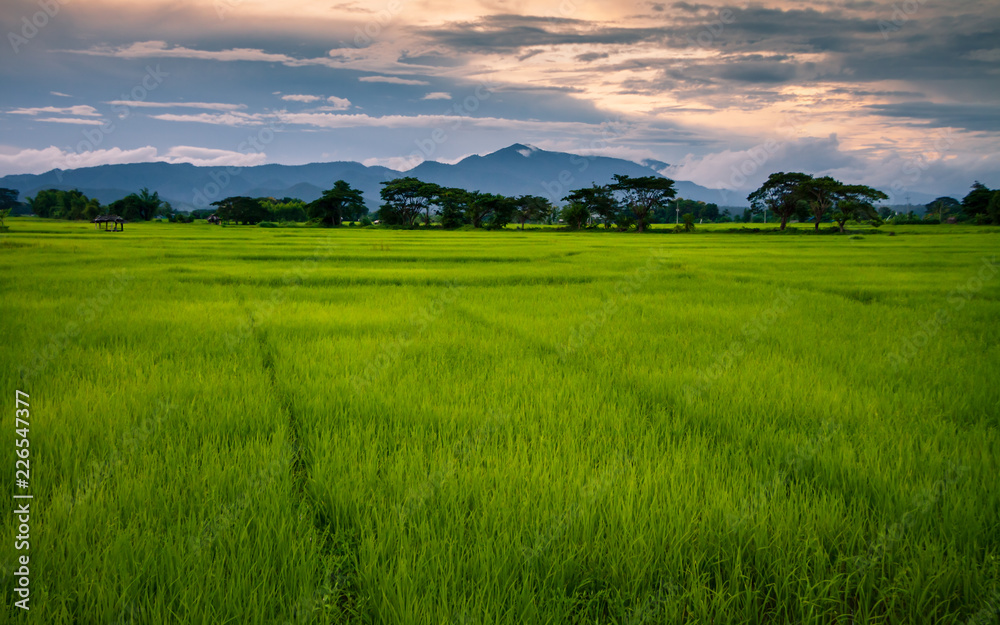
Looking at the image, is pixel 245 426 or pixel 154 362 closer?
pixel 245 426

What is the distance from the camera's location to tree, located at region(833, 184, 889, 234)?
5019 centimetres

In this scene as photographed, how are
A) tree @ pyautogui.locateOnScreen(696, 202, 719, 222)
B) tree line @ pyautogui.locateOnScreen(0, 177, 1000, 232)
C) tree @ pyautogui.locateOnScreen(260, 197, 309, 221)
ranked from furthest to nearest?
tree @ pyautogui.locateOnScreen(696, 202, 719, 222) < tree @ pyautogui.locateOnScreen(260, 197, 309, 221) < tree line @ pyautogui.locateOnScreen(0, 177, 1000, 232)

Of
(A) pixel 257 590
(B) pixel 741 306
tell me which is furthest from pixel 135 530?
(B) pixel 741 306

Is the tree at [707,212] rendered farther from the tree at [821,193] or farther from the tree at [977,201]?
the tree at [821,193]

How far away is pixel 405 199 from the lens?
245 ft

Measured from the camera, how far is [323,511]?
249 cm

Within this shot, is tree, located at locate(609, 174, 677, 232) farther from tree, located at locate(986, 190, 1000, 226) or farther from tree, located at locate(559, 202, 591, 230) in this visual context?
tree, located at locate(986, 190, 1000, 226)

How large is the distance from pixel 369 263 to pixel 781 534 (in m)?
17.5

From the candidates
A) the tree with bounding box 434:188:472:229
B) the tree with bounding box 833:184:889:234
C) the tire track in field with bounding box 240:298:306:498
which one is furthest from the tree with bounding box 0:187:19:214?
the tree with bounding box 833:184:889:234

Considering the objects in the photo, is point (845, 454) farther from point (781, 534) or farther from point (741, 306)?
point (741, 306)

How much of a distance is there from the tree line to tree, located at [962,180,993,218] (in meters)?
0.10

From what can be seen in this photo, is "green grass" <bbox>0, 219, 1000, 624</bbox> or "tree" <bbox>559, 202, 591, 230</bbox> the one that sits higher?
"tree" <bbox>559, 202, 591, 230</bbox>

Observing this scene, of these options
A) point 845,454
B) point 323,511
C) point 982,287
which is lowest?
point 323,511

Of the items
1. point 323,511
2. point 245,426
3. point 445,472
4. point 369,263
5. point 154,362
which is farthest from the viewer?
point 369,263
